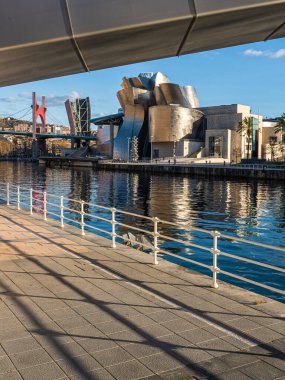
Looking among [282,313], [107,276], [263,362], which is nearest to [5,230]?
[107,276]

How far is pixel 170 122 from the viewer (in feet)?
405

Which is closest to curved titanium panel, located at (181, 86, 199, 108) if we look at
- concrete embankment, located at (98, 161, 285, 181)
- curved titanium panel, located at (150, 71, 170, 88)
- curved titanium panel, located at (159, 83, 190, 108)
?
curved titanium panel, located at (159, 83, 190, 108)

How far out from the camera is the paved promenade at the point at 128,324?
472 centimetres

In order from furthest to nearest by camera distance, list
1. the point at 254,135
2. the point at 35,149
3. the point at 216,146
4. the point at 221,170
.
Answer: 1. the point at 35,149
2. the point at 254,135
3. the point at 216,146
4. the point at 221,170

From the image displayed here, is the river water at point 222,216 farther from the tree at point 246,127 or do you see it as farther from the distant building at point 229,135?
the distant building at point 229,135

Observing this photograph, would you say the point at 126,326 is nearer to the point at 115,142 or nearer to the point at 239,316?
the point at 239,316

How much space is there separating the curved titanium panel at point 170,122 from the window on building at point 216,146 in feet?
29.3

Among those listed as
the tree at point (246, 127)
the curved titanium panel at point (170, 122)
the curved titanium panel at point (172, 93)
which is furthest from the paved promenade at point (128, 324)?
the curved titanium panel at point (172, 93)

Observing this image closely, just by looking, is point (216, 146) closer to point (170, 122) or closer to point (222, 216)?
point (170, 122)

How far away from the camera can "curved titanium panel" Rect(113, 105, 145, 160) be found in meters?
134

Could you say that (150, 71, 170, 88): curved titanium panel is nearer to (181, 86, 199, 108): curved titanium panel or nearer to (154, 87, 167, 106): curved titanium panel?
(154, 87, 167, 106): curved titanium panel

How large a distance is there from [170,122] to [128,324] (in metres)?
120

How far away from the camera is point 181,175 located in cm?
8038

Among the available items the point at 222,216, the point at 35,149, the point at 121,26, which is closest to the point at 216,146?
the point at 222,216
